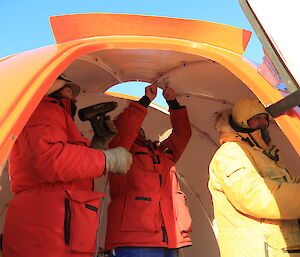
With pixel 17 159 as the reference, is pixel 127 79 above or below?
above

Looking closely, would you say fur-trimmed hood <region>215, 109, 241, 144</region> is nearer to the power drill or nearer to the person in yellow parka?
the person in yellow parka

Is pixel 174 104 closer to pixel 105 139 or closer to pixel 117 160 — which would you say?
pixel 105 139

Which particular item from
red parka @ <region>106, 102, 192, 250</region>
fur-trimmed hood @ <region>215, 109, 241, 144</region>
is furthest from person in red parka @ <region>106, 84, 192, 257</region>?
fur-trimmed hood @ <region>215, 109, 241, 144</region>

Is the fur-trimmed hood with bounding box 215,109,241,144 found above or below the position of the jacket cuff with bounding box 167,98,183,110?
below

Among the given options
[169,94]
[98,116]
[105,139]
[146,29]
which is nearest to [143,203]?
[105,139]

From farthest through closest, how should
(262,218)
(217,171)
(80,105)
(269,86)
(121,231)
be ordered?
(80,105) < (121,231) < (217,171) < (262,218) < (269,86)

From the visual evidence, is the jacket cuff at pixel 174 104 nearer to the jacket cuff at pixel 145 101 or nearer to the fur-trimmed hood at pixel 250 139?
the jacket cuff at pixel 145 101

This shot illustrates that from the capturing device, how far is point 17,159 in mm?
2254

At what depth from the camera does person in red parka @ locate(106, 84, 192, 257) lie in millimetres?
2826

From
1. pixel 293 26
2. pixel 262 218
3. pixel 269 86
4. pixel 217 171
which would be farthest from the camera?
pixel 217 171

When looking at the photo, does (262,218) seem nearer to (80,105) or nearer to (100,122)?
(100,122)

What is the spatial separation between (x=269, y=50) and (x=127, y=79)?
1.83 metres

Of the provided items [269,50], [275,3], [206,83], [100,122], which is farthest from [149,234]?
[275,3]

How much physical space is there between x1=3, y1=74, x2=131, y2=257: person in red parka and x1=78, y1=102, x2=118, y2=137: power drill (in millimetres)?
656
